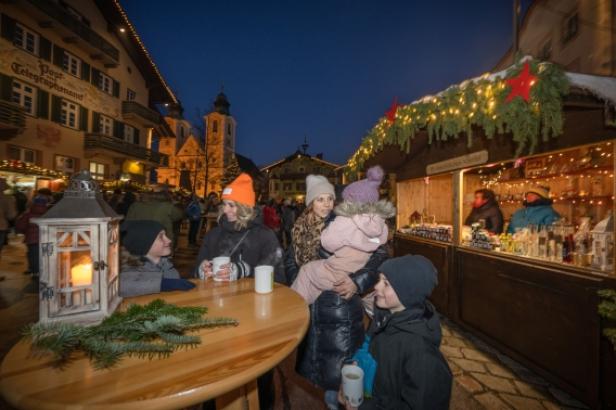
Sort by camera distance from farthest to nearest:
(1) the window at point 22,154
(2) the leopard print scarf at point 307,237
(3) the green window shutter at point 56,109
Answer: (3) the green window shutter at point 56,109 < (1) the window at point 22,154 < (2) the leopard print scarf at point 307,237

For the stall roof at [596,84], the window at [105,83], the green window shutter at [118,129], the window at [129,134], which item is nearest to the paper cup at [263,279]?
the stall roof at [596,84]

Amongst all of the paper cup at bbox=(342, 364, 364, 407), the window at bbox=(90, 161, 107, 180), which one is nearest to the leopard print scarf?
the paper cup at bbox=(342, 364, 364, 407)

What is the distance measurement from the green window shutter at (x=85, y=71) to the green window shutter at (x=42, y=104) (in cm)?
313

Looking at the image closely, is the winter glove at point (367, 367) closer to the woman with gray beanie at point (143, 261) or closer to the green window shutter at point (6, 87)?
the woman with gray beanie at point (143, 261)

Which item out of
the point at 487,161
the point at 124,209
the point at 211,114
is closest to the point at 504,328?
the point at 487,161

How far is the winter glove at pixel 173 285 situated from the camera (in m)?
2.08

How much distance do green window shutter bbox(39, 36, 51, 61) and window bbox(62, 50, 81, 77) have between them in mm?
904

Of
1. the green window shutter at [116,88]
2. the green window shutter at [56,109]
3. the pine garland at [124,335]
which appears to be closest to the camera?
the pine garland at [124,335]

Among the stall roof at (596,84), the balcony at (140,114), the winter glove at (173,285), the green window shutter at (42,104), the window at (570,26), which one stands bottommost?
the winter glove at (173,285)

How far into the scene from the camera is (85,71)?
663 inches

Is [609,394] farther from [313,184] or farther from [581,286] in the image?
[313,184]

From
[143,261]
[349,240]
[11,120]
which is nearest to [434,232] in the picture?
[349,240]

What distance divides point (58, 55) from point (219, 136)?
106ft

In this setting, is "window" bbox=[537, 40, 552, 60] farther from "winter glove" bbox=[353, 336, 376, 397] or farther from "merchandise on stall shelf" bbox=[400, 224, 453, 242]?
"winter glove" bbox=[353, 336, 376, 397]
